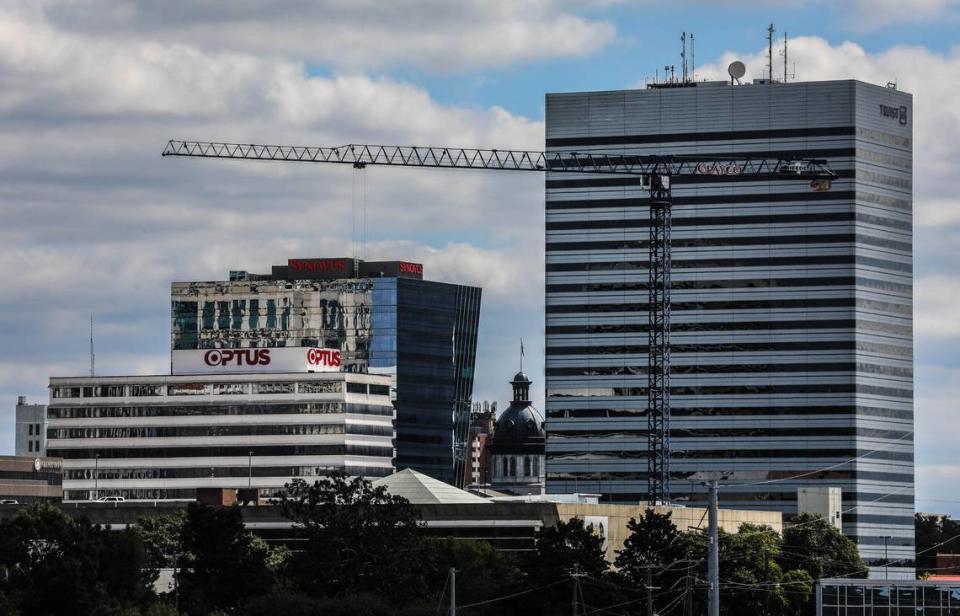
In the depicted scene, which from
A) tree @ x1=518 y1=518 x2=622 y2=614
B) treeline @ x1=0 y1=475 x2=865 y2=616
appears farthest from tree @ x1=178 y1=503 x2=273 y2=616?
tree @ x1=518 y1=518 x2=622 y2=614

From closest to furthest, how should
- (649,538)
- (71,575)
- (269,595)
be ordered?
(71,575) < (269,595) < (649,538)

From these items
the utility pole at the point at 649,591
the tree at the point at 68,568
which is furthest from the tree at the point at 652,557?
the tree at the point at 68,568

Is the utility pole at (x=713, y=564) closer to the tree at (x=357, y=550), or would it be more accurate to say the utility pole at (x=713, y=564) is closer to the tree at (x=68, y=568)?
the tree at (x=68, y=568)

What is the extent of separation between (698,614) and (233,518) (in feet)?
155

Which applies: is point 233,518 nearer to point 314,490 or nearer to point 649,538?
point 314,490

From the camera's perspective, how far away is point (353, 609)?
169m

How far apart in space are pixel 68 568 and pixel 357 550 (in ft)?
89.5

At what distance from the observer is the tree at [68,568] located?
6432 inches

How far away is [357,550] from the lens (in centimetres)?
17938

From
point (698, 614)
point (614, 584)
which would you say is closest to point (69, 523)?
point (614, 584)

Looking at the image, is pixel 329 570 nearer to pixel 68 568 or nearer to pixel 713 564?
pixel 68 568

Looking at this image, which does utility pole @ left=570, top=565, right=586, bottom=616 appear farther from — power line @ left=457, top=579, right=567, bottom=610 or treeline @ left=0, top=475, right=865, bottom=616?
power line @ left=457, top=579, right=567, bottom=610

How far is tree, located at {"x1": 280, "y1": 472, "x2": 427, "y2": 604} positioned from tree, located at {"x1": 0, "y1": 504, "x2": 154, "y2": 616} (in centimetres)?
1519

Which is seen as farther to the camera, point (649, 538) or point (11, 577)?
point (649, 538)
